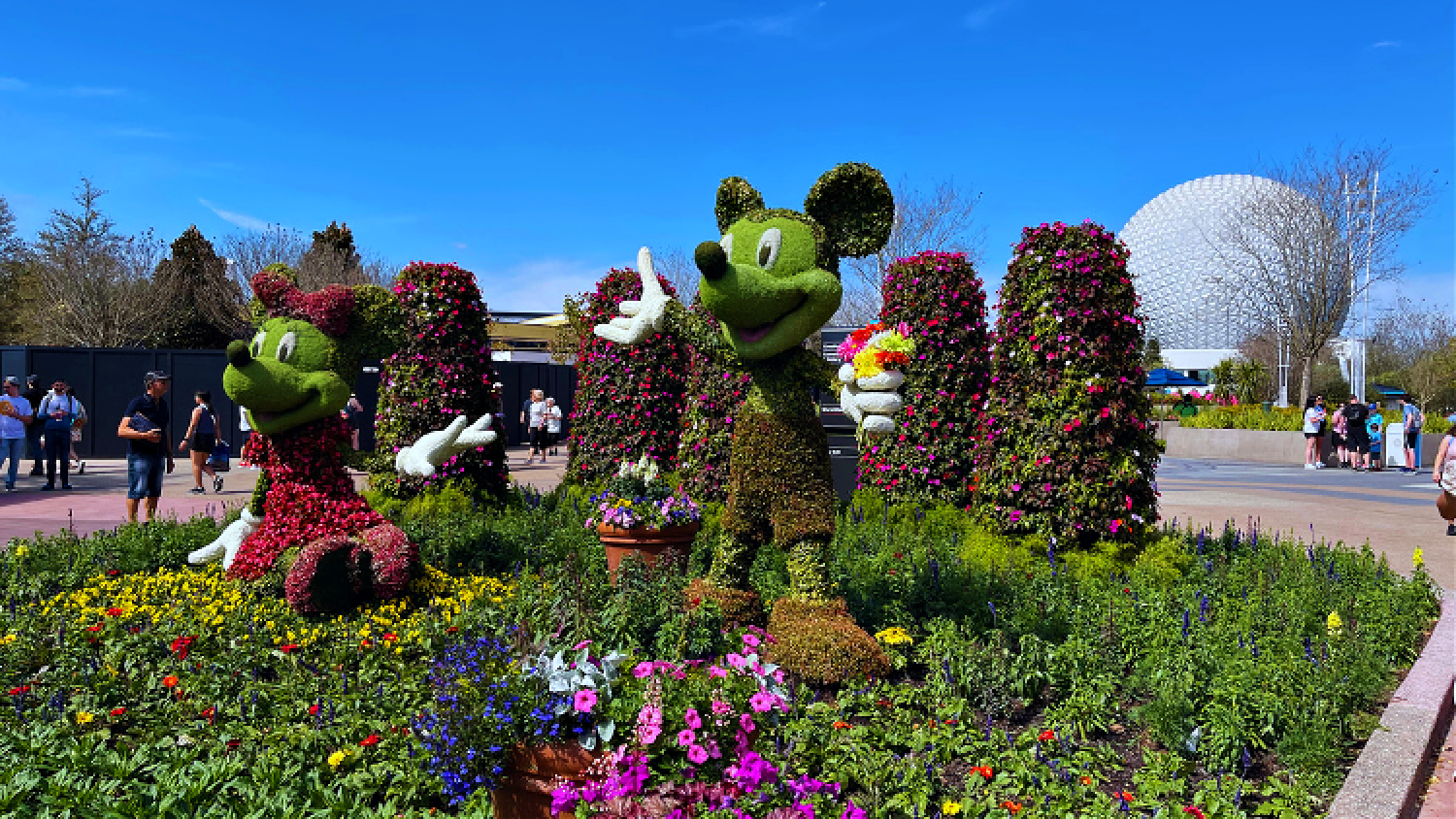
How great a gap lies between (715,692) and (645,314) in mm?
2307

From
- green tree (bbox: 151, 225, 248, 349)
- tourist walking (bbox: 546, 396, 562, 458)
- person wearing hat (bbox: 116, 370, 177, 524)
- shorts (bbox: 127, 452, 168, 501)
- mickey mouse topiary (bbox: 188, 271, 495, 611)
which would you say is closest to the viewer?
mickey mouse topiary (bbox: 188, 271, 495, 611)

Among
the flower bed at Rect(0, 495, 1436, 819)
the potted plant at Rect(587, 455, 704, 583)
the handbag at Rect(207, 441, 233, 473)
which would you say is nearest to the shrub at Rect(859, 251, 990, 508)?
the flower bed at Rect(0, 495, 1436, 819)

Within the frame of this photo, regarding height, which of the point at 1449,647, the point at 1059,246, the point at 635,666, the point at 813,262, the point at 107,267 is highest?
the point at 107,267

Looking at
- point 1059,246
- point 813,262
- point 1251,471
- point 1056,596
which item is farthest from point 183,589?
point 1251,471

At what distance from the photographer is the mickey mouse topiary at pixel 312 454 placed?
5.13 metres

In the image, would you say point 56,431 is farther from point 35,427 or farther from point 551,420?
point 551,420

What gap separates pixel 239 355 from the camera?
195 inches

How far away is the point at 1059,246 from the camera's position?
709 cm

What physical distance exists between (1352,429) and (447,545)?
19.9m

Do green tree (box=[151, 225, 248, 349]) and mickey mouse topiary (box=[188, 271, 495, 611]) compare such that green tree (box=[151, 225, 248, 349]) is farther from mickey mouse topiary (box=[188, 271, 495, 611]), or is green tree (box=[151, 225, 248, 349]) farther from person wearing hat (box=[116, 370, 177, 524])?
mickey mouse topiary (box=[188, 271, 495, 611])

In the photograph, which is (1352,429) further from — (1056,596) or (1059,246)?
(1056,596)

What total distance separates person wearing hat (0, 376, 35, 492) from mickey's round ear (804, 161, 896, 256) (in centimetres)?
1299

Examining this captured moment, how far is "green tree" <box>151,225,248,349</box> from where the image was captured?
105ft

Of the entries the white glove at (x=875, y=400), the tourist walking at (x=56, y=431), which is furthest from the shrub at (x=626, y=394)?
the tourist walking at (x=56, y=431)
